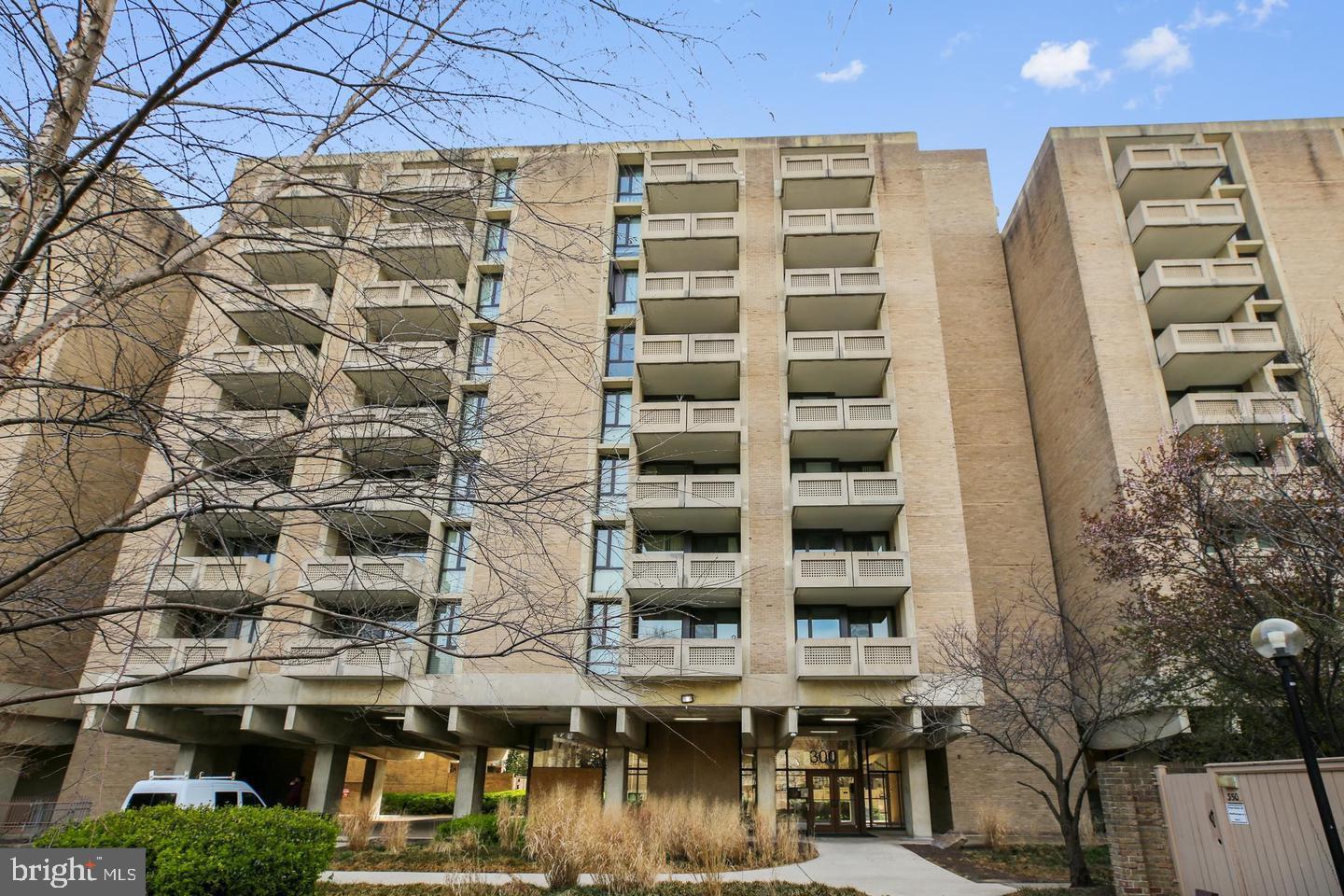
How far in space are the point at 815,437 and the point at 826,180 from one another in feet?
31.9

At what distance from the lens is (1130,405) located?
23.4 metres

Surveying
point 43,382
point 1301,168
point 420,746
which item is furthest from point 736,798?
point 1301,168

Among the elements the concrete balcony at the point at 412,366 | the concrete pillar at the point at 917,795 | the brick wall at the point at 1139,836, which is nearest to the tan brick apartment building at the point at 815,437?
the concrete pillar at the point at 917,795

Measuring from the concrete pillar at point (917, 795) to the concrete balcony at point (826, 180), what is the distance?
61.5ft

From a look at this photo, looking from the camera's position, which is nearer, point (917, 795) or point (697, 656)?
point (697, 656)

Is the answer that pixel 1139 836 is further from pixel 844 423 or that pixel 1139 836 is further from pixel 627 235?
pixel 627 235

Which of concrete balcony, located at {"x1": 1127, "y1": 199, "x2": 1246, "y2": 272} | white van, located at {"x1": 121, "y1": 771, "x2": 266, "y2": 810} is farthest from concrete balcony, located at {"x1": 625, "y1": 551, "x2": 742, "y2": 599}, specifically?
concrete balcony, located at {"x1": 1127, "y1": 199, "x2": 1246, "y2": 272}

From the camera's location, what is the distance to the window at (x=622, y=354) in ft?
84.1

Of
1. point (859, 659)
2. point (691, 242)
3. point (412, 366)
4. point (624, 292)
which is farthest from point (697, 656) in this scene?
point (412, 366)

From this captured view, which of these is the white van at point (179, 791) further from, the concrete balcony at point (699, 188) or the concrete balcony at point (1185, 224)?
the concrete balcony at point (1185, 224)

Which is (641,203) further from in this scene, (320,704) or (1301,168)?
(1301,168)

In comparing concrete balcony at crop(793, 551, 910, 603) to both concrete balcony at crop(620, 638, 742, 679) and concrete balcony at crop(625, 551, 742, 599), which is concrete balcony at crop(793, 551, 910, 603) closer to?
concrete balcony at crop(625, 551, 742, 599)

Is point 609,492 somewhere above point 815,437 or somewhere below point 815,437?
below

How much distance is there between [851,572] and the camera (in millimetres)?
21469
